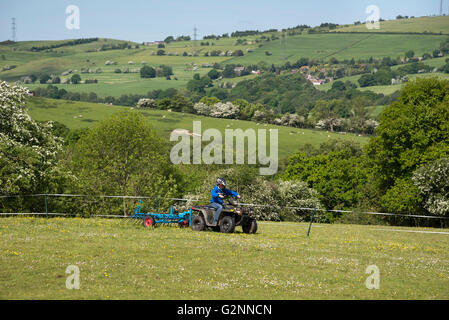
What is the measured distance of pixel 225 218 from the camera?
2631 centimetres

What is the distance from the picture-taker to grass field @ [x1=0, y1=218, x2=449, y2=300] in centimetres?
1439

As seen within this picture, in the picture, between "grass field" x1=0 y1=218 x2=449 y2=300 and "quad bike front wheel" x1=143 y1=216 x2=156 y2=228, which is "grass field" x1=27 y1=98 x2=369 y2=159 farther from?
"grass field" x1=0 y1=218 x2=449 y2=300

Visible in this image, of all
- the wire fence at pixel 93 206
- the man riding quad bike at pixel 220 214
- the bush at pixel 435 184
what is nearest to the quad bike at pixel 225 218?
the man riding quad bike at pixel 220 214

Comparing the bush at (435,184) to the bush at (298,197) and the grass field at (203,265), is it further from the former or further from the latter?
the grass field at (203,265)

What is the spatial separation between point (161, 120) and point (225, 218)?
15039 cm

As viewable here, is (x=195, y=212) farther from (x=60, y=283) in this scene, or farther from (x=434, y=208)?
(x=434, y=208)

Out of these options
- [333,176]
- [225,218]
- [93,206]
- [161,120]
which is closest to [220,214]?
[225,218]

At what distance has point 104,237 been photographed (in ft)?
75.9

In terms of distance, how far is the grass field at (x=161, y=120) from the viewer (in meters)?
156

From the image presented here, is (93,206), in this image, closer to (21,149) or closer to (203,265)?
(21,149)

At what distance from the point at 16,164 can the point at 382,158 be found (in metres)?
38.2

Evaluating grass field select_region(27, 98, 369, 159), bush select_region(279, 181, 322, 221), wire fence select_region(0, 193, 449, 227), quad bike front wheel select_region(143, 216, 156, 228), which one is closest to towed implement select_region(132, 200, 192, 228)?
quad bike front wheel select_region(143, 216, 156, 228)

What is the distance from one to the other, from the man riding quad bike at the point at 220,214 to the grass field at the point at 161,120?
4747 inches
